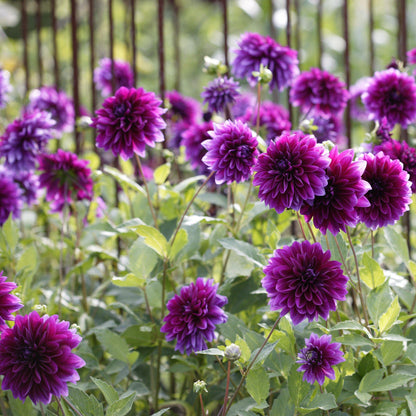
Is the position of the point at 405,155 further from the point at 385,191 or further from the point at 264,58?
the point at 264,58

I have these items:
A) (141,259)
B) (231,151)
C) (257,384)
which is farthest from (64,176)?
(257,384)

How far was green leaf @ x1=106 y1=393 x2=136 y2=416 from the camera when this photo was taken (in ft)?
2.79

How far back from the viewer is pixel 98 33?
13.6 ft

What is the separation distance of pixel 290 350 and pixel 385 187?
0.31 meters

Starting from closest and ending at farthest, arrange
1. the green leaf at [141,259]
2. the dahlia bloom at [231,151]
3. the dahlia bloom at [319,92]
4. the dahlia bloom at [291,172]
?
the dahlia bloom at [291,172]
the dahlia bloom at [231,151]
the green leaf at [141,259]
the dahlia bloom at [319,92]

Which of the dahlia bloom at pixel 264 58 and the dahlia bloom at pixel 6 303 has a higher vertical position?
the dahlia bloom at pixel 264 58

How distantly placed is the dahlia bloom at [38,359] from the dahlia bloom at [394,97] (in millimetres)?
815

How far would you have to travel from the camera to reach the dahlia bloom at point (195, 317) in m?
0.93

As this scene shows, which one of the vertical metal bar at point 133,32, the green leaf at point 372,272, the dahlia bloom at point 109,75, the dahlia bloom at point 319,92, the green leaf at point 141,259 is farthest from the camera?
the dahlia bloom at point 109,75

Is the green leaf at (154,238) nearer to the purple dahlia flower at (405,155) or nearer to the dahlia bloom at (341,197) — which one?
the dahlia bloom at (341,197)

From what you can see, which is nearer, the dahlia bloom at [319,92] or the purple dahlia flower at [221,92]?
the purple dahlia flower at [221,92]

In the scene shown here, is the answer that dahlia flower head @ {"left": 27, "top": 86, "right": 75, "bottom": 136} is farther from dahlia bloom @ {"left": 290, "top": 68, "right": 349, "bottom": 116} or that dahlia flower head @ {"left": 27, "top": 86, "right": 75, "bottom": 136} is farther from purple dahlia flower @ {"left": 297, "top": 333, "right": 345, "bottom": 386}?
purple dahlia flower @ {"left": 297, "top": 333, "right": 345, "bottom": 386}

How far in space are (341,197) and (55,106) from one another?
125cm

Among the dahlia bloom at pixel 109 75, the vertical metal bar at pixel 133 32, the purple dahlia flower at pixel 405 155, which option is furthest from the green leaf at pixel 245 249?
the dahlia bloom at pixel 109 75
